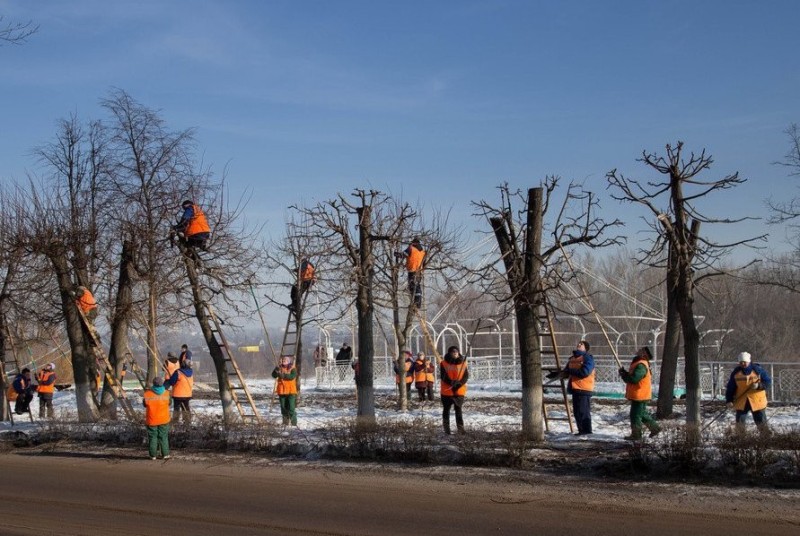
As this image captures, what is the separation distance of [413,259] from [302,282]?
3884 millimetres

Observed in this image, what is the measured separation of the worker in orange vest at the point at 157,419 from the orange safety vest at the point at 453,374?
16.8ft

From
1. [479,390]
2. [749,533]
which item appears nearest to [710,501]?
[749,533]

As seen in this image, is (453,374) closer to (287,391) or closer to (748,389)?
(287,391)

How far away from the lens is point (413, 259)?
20375mm

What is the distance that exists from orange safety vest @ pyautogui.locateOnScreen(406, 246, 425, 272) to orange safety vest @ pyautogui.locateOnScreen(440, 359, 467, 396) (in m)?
4.67

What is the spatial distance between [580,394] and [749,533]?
7388mm

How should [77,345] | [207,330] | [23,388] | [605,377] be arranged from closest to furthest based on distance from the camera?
[207,330], [77,345], [23,388], [605,377]

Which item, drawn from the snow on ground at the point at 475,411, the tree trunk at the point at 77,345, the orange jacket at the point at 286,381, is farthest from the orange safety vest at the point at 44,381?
the orange jacket at the point at 286,381

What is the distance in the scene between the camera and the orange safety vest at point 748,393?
1491 centimetres

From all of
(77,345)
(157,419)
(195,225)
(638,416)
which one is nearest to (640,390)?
(638,416)

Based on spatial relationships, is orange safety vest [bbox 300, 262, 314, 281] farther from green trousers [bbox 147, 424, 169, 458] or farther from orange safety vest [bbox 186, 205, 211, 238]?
green trousers [bbox 147, 424, 169, 458]

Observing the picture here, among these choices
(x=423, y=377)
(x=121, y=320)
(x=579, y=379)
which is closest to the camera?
(x=579, y=379)

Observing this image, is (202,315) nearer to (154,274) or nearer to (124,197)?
(154,274)

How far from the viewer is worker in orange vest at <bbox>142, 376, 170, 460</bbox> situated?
14.6 meters
